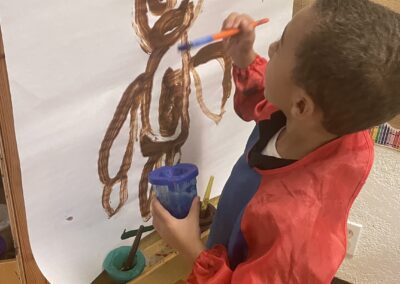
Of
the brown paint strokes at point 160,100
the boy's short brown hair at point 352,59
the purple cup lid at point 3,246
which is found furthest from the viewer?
the purple cup lid at point 3,246

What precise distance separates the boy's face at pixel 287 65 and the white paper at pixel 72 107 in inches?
8.0

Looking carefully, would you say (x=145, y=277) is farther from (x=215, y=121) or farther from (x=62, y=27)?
(x=62, y=27)

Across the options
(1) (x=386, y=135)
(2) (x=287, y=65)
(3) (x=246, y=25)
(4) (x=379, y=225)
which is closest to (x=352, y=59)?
(2) (x=287, y=65)

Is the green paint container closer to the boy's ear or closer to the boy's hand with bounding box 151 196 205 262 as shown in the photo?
the boy's hand with bounding box 151 196 205 262

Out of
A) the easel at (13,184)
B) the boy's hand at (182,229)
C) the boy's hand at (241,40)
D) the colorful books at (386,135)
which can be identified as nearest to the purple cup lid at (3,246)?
the easel at (13,184)

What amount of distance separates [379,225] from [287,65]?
91cm

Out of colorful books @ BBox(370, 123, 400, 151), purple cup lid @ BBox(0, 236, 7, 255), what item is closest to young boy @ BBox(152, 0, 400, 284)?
purple cup lid @ BBox(0, 236, 7, 255)

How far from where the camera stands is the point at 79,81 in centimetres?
67

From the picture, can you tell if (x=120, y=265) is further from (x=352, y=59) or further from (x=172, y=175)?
(x=352, y=59)

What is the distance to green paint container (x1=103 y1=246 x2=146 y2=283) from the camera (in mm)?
828

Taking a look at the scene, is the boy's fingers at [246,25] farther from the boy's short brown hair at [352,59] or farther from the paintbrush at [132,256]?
the paintbrush at [132,256]

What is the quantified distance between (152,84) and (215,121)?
233 mm

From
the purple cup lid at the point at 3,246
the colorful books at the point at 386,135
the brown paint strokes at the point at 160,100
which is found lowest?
the purple cup lid at the point at 3,246

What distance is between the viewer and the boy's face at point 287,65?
2.04 feet
